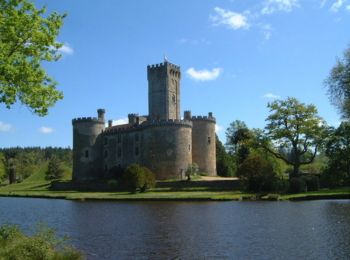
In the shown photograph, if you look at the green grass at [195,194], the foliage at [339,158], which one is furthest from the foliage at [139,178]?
the foliage at [339,158]

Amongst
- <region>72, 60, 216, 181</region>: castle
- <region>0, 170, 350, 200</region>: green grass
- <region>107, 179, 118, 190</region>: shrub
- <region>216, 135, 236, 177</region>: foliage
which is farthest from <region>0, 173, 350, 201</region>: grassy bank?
<region>216, 135, 236, 177</region>: foliage

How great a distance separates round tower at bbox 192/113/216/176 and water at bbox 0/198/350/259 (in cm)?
3616

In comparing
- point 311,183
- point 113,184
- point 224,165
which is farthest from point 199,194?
point 224,165

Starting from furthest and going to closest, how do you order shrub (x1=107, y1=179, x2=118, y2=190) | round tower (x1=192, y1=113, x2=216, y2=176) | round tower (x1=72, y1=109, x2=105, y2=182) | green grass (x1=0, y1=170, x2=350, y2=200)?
1. round tower (x1=72, y1=109, x2=105, y2=182)
2. round tower (x1=192, y1=113, x2=216, y2=176)
3. shrub (x1=107, y1=179, x2=118, y2=190)
4. green grass (x1=0, y1=170, x2=350, y2=200)

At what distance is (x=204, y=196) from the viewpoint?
47.6 m

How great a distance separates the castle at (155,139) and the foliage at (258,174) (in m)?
17.2

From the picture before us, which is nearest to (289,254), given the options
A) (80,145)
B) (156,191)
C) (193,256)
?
(193,256)

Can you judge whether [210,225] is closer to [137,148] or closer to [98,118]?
[137,148]

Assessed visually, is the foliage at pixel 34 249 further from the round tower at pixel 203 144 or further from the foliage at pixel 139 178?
the round tower at pixel 203 144

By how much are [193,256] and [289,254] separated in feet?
12.3

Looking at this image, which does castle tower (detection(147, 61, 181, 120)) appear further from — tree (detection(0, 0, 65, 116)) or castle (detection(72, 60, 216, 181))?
tree (detection(0, 0, 65, 116))

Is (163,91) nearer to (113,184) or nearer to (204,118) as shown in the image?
(204,118)

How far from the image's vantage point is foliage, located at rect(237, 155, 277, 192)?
50.4 m

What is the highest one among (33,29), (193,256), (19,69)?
(33,29)
